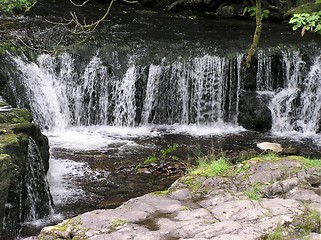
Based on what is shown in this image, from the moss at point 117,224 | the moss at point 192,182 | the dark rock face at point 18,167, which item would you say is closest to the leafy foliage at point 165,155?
the dark rock face at point 18,167

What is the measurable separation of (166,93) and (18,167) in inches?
286

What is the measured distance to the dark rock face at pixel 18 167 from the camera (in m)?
5.46

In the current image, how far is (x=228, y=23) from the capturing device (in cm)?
1733

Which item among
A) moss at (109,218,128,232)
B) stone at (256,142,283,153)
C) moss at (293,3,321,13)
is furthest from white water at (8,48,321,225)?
moss at (109,218,128,232)

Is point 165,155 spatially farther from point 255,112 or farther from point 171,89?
point 255,112

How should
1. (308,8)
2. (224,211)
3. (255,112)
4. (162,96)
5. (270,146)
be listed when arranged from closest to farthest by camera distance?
(224,211)
(270,146)
(255,112)
(162,96)
(308,8)

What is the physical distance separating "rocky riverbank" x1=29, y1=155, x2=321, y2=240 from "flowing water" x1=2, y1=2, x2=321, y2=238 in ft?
17.8

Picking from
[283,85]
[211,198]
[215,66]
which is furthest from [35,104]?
[211,198]

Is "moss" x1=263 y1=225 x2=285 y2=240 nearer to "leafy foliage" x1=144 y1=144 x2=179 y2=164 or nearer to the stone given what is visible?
"leafy foliage" x1=144 y1=144 x2=179 y2=164

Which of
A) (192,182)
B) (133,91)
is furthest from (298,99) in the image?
(192,182)

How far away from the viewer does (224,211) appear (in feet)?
14.8

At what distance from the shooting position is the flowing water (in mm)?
11789

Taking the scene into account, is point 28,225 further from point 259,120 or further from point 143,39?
point 143,39

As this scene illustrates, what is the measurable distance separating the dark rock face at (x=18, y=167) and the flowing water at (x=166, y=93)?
3.33 metres
